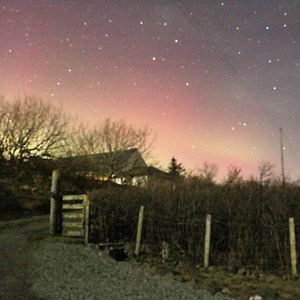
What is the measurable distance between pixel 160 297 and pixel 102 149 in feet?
132

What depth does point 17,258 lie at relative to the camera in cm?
1265

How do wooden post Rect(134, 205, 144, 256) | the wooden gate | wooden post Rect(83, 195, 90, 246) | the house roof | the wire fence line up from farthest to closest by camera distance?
the house roof → the wooden gate → wooden post Rect(83, 195, 90, 246) → wooden post Rect(134, 205, 144, 256) → the wire fence

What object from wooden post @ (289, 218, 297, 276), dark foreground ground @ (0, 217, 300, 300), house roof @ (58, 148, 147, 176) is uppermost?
house roof @ (58, 148, 147, 176)

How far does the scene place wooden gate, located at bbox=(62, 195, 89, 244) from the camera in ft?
55.0

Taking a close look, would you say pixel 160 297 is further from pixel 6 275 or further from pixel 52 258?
pixel 52 258

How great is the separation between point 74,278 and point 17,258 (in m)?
3.27

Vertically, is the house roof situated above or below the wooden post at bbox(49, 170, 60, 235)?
above

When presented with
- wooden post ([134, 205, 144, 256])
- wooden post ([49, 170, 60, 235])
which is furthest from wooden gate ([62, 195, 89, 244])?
wooden post ([134, 205, 144, 256])

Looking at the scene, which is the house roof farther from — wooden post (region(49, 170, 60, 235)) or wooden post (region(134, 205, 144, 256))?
wooden post (region(134, 205, 144, 256))

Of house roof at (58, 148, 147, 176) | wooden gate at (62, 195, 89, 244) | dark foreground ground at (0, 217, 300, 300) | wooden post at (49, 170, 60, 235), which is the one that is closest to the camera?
dark foreground ground at (0, 217, 300, 300)

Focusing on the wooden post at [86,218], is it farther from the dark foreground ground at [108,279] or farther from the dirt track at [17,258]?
the dirt track at [17,258]

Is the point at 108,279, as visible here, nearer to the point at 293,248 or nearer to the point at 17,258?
the point at 17,258

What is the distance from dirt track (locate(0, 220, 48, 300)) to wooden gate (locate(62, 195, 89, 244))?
4.40 ft

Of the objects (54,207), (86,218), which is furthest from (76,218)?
(54,207)
